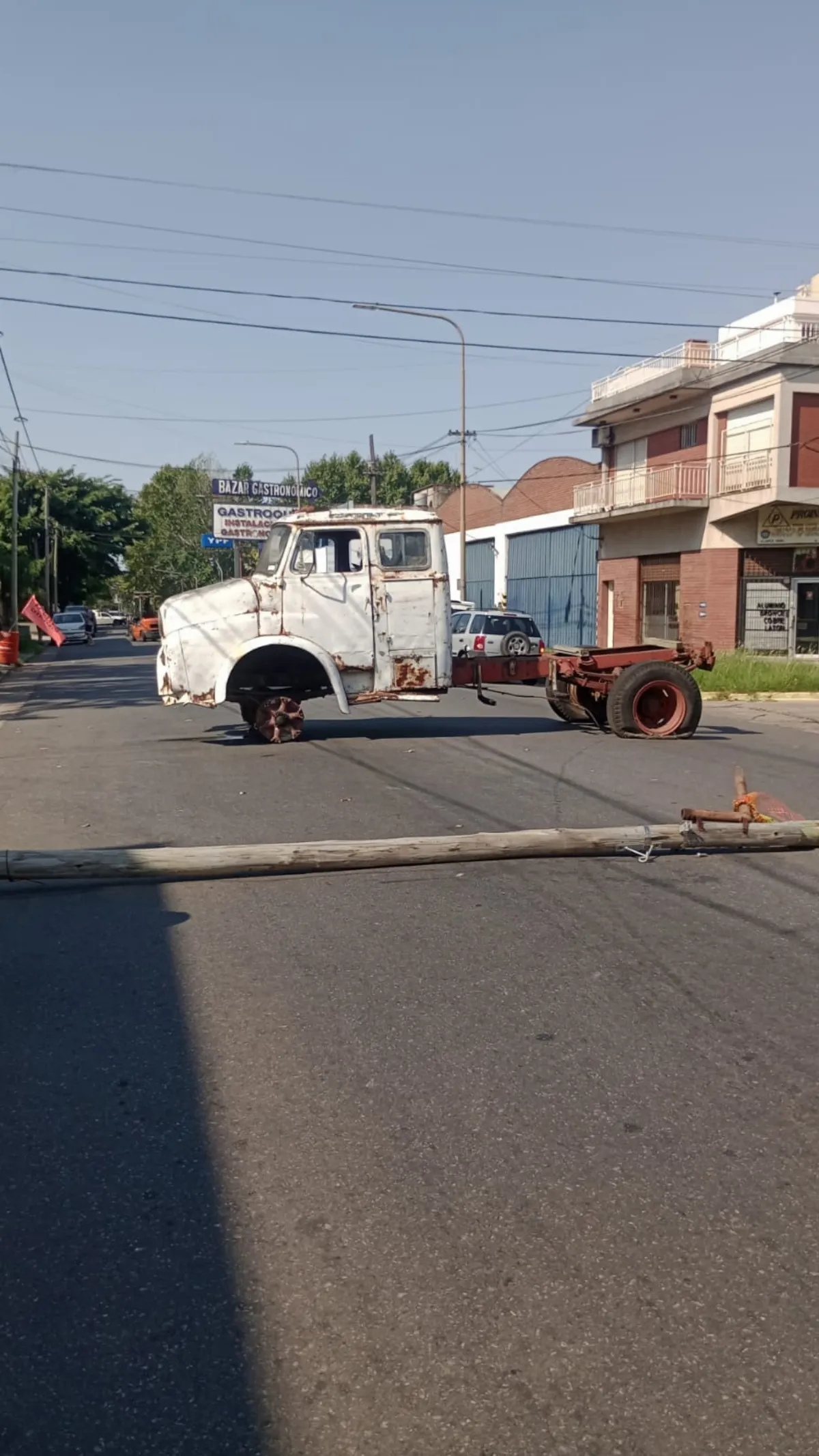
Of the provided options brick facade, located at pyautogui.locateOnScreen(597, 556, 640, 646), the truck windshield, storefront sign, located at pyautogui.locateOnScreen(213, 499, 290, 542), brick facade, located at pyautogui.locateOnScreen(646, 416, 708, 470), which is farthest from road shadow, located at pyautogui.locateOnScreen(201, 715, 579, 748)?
storefront sign, located at pyautogui.locateOnScreen(213, 499, 290, 542)

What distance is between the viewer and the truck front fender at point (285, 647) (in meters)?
14.0

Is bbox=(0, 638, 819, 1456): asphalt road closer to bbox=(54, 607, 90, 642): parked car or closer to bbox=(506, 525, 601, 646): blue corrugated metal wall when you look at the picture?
bbox=(506, 525, 601, 646): blue corrugated metal wall

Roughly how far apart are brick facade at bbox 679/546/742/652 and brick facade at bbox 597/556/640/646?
3.04 meters

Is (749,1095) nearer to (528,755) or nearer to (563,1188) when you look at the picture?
(563,1188)

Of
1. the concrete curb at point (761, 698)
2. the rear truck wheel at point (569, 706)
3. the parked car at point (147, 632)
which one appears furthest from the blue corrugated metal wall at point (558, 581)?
the rear truck wheel at point (569, 706)

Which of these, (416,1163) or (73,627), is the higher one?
(73,627)

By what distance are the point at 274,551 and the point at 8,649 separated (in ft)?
66.0

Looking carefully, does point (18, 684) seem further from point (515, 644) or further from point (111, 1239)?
point (111, 1239)

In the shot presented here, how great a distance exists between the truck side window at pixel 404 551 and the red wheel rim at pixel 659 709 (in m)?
3.05

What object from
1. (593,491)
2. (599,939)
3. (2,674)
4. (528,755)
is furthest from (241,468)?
(599,939)

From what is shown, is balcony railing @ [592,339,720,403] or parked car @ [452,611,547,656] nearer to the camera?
parked car @ [452,611,547,656]

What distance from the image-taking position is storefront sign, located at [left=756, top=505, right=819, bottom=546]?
31.1m

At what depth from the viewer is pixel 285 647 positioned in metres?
14.2

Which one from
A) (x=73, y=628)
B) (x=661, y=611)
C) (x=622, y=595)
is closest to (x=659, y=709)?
(x=661, y=611)
